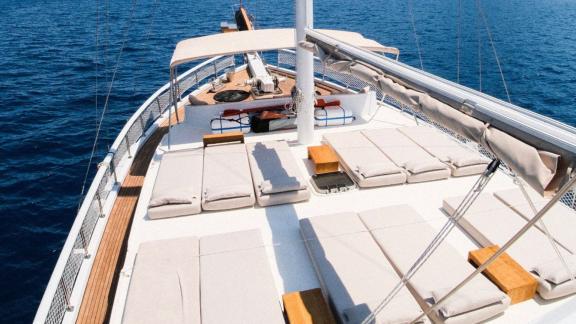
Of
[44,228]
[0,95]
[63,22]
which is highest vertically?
[63,22]

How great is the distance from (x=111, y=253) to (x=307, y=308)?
5.00m

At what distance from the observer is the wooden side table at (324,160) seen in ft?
35.7

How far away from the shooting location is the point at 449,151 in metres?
11.4

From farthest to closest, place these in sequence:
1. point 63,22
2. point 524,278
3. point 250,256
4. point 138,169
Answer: point 63,22 → point 138,169 → point 250,256 → point 524,278

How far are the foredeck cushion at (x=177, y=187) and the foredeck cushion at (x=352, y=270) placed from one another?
9.34ft

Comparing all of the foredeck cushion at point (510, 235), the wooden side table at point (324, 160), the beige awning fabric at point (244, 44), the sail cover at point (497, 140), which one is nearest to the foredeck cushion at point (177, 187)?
the beige awning fabric at point (244, 44)

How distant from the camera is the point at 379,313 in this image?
19.7 feet

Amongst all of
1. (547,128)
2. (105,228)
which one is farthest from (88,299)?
(547,128)

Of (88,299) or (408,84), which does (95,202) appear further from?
(408,84)

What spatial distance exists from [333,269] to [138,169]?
7.79 m

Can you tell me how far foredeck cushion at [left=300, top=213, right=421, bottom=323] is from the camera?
6.11 meters

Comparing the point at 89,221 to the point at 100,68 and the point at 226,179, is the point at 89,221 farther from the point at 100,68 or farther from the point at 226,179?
the point at 100,68

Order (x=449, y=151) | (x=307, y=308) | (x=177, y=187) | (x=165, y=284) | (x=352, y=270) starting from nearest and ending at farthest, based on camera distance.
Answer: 1. (x=307, y=308)
2. (x=165, y=284)
3. (x=352, y=270)
4. (x=177, y=187)
5. (x=449, y=151)

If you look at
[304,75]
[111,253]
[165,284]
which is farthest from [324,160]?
[111,253]
